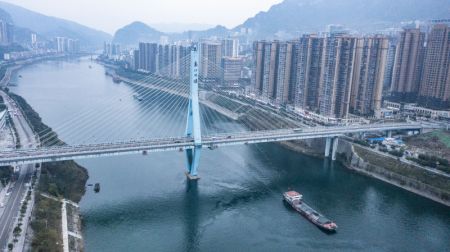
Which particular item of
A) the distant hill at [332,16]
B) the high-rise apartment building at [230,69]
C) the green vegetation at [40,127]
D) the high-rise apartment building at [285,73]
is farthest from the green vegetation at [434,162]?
the distant hill at [332,16]

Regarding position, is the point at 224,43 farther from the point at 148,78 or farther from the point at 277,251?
the point at 277,251

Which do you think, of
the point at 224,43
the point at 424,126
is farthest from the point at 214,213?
the point at 224,43

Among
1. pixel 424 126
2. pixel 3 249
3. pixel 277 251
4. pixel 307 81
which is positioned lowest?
pixel 277 251

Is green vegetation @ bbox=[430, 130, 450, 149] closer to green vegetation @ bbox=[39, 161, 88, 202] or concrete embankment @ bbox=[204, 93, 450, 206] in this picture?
concrete embankment @ bbox=[204, 93, 450, 206]

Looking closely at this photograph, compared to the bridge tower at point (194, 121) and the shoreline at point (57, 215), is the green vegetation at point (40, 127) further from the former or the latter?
the bridge tower at point (194, 121)

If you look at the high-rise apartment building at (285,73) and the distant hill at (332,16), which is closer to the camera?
the high-rise apartment building at (285,73)

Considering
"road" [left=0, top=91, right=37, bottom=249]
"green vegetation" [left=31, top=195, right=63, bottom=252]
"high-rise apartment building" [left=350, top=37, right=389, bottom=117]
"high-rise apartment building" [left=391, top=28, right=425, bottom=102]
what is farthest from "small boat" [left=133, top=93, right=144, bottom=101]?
"green vegetation" [left=31, top=195, right=63, bottom=252]

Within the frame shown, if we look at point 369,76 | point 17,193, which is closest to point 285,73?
point 369,76
